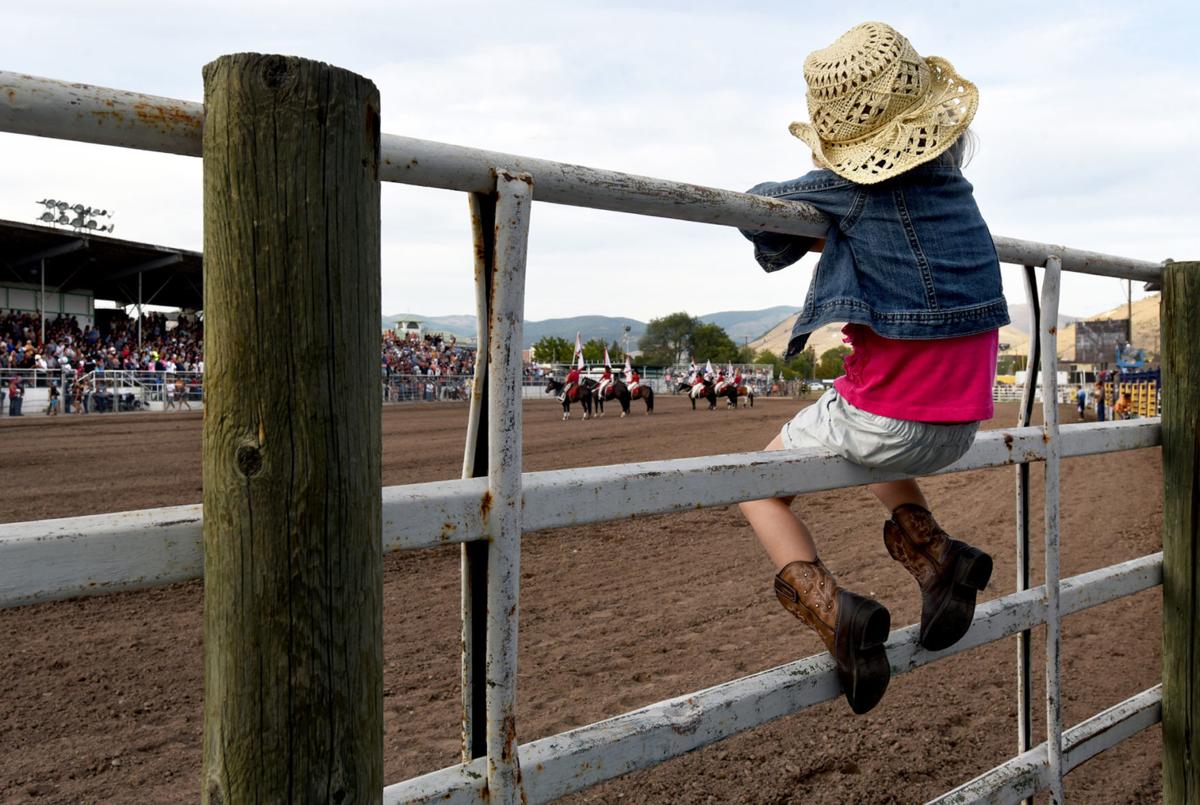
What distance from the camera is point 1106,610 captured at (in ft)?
17.4

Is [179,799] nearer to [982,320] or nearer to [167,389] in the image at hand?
[982,320]

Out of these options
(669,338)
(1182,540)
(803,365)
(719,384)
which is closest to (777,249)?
(1182,540)

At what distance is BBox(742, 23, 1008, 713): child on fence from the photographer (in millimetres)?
1823

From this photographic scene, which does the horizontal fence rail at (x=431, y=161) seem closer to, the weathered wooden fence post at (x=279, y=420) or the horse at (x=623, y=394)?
the weathered wooden fence post at (x=279, y=420)

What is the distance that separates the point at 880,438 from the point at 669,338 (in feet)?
445

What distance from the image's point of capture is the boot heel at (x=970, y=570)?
6.15 feet

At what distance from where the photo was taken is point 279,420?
970 millimetres

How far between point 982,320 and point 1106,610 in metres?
4.32

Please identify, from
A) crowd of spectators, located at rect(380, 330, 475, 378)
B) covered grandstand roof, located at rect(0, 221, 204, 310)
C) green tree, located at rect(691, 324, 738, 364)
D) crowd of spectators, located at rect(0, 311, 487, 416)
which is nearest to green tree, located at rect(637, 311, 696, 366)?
green tree, located at rect(691, 324, 738, 364)

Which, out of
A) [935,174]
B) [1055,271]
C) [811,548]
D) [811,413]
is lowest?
[811,548]

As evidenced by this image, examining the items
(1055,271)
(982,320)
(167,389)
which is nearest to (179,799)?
(982,320)

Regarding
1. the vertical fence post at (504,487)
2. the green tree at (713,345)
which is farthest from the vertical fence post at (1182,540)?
the green tree at (713,345)

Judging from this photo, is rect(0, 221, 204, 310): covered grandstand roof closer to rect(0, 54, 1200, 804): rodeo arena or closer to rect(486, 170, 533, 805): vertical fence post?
rect(0, 54, 1200, 804): rodeo arena

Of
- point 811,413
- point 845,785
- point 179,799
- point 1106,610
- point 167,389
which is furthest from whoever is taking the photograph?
point 167,389
